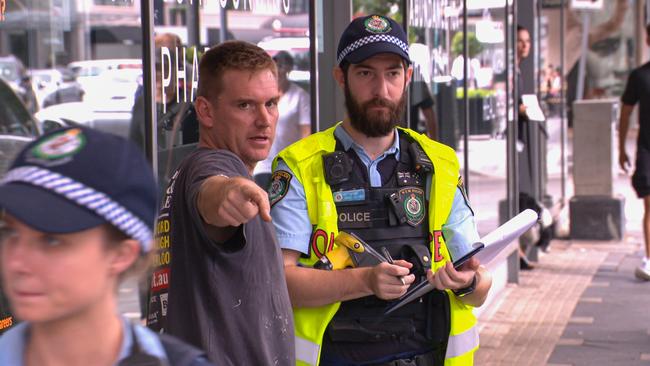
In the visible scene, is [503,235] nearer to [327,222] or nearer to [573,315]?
[327,222]

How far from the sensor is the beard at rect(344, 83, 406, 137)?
349 cm

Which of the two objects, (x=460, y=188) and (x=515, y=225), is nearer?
(x=515, y=225)

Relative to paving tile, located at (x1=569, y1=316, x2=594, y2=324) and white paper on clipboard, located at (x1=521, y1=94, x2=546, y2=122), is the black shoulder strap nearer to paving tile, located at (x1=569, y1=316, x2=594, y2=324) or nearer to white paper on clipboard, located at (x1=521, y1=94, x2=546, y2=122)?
paving tile, located at (x1=569, y1=316, x2=594, y2=324)

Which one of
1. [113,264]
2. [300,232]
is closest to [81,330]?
[113,264]

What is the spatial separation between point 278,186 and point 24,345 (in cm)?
168

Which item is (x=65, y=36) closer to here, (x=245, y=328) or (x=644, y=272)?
(x=644, y=272)

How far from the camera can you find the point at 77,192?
1641 mm

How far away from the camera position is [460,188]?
3562 millimetres

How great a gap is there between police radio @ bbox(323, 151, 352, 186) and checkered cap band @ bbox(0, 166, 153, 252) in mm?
1738

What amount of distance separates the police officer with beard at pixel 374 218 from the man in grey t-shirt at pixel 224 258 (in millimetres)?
541

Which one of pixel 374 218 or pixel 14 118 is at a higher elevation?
pixel 14 118

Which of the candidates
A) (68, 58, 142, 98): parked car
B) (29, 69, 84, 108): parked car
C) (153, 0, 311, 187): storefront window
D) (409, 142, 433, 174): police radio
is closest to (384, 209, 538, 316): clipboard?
(409, 142, 433, 174): police radio

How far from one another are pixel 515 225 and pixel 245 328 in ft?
3.38

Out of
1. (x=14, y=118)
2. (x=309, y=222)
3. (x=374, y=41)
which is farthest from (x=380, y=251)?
(x=14, y=118)
